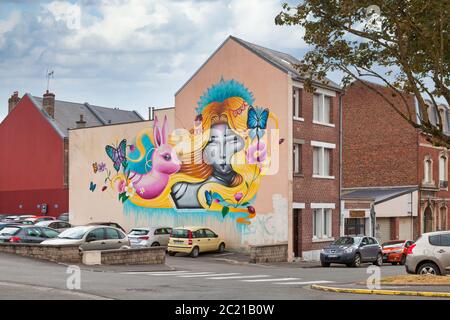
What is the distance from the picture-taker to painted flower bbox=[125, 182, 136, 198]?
147ft

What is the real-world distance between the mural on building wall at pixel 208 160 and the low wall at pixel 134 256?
31.5ft

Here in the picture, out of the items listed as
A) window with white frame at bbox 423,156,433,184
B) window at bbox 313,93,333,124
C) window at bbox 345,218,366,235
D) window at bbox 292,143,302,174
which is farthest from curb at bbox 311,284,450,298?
window with white frame at bbox 423,156,433,184

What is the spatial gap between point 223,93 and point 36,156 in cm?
2647

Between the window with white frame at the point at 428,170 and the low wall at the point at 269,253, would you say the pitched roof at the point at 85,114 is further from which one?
the low wall at the point at 269,253

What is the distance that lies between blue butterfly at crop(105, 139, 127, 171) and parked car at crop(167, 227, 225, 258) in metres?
9.06

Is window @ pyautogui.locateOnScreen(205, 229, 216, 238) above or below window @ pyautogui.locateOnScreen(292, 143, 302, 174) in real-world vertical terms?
below

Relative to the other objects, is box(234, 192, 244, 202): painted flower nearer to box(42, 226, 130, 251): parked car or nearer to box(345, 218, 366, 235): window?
box(345, 218, 366, 235): window

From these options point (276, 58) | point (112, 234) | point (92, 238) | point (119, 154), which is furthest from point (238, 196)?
point (92, 238)

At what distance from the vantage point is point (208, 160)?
134ft

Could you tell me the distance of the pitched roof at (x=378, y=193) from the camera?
4911 cm

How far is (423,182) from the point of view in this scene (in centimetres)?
5244

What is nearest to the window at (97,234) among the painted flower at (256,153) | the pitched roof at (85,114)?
the painted flower at (256,153)

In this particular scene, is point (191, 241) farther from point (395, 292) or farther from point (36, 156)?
point (36, 156)

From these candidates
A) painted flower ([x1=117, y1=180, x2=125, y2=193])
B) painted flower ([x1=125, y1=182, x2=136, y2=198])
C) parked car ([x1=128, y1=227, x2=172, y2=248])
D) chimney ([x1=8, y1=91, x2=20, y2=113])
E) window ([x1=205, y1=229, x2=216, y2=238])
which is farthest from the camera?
chimney ([x1=8, y1=91, x2=20, y2=113])
